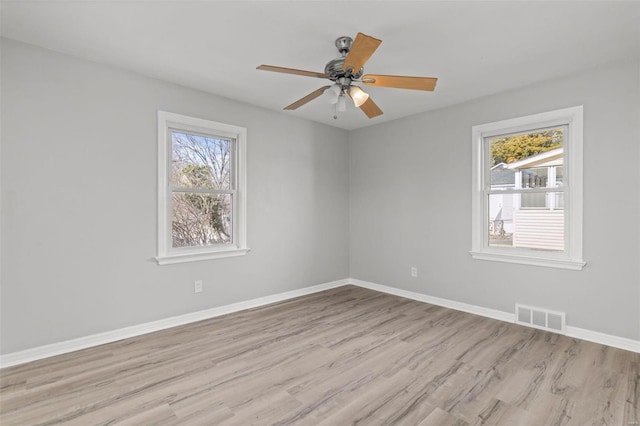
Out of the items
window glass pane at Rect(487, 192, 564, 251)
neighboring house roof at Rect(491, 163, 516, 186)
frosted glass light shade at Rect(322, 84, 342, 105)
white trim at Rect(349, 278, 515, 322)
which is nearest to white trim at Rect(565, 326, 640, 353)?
white trim at Rect(349, 278, 515, 322)

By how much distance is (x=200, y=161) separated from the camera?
3.71m

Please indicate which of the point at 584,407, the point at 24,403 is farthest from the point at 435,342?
the point at 24,403

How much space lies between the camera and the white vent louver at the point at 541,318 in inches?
→ 126

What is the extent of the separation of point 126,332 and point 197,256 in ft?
3.14

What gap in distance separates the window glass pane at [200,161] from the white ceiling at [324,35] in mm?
656

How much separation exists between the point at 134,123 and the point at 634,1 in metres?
3.97

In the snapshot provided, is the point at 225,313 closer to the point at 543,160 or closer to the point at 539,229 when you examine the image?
the point at 539,229

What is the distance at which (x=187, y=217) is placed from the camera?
3604mm

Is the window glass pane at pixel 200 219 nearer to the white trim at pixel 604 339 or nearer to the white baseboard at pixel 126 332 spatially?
the white baseboard at pixel 126 332

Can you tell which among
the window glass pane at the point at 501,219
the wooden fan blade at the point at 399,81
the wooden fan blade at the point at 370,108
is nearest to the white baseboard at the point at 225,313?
the window glass pane at the point at 501,219

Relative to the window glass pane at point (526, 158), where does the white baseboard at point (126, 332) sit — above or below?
below

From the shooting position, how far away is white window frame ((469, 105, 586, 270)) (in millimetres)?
3086

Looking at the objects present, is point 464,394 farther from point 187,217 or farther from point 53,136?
point 53,136

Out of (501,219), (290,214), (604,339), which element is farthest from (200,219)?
(604,339)
